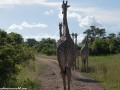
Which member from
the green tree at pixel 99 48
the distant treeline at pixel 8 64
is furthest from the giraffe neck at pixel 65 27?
the green tree at pixel 99 48

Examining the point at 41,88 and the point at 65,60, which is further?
the point at 41,88

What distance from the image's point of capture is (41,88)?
14.8 metres

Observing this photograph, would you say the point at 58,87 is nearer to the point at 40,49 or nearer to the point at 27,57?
the point at 27,57

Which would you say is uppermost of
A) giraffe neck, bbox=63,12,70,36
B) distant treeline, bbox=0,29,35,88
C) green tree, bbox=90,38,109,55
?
giraffe neck, bbox=63,12,70,36

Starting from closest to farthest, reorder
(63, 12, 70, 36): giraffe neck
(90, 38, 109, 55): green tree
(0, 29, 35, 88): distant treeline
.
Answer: (63, 12, 70, 36): giraffe neck
(0, 29, 35, 88): distant treeline
(90, 38, 109, 55): green tree

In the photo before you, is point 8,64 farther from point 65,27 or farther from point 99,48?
point 99,48

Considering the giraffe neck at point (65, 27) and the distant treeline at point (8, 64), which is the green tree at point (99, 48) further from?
the giraffe neck at point (65, 27)

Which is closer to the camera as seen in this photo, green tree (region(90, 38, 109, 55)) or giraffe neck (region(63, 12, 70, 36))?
giraffe neck (region(63, 12, 70, 36))

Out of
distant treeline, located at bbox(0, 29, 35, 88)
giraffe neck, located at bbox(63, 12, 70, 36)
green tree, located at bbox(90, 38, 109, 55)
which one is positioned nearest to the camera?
giraffe neck, located at bbox(63, 12, 70, 36)

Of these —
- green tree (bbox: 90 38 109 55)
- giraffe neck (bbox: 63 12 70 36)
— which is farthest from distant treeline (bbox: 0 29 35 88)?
green tree (bbox: 90 38 109 55)

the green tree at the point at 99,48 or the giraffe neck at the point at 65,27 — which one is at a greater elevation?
the giraffe neck at the point at 65,27

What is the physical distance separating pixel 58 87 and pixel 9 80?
8.82 ft

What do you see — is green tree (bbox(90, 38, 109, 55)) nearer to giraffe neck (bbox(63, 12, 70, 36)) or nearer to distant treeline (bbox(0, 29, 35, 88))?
distant treeline (bbox(0, 29, 35, 88))

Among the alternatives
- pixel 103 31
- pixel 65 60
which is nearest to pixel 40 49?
pixel 103 31
